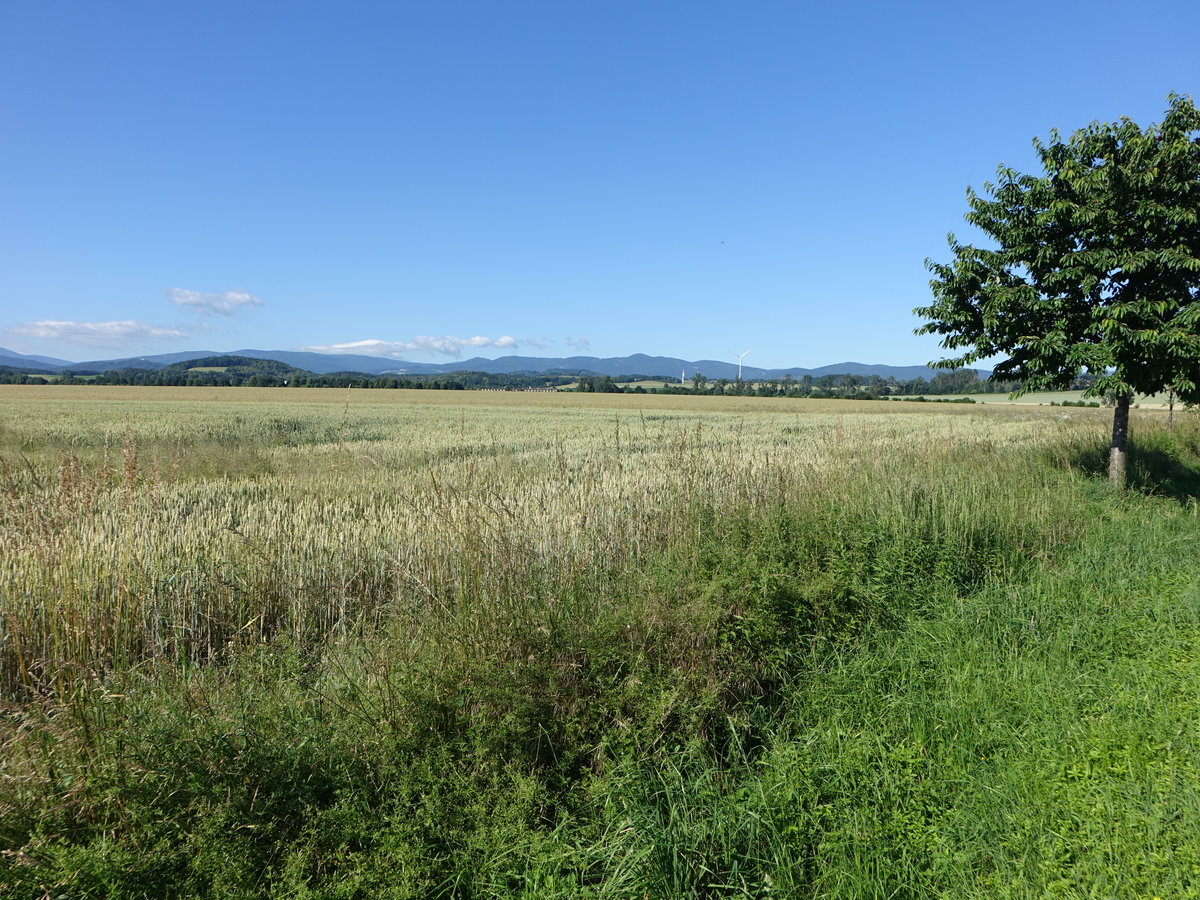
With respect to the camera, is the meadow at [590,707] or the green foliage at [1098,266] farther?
the green foliage at [1098,266]

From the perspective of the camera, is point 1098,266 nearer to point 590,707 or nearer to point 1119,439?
point 1119,439

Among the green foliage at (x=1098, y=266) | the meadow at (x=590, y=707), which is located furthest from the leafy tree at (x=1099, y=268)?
the meadow at (x=590, y=707)

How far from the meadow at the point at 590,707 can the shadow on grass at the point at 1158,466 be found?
18.7 feet

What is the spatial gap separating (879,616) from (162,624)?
237 inches

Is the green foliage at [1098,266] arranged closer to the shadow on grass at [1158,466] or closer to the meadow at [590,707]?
the shadow on grass at [1158,466]

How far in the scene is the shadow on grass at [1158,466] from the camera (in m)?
11.9

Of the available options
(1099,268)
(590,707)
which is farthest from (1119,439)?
(590,707)

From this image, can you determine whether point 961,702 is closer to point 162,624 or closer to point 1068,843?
point 1068,843

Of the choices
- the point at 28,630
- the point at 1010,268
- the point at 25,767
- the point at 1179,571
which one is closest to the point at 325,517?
the point at 28,630

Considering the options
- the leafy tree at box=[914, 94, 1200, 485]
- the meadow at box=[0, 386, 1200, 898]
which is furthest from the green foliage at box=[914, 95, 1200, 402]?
the meadow at box=[0, 386, 1200, 898]

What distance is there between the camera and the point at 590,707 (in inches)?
154

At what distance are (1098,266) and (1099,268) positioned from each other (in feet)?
0.27

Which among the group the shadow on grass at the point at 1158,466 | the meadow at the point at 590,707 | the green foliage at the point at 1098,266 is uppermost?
the green foliage at the point at 1098,266

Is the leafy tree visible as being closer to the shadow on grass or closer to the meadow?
the shadow on grass
